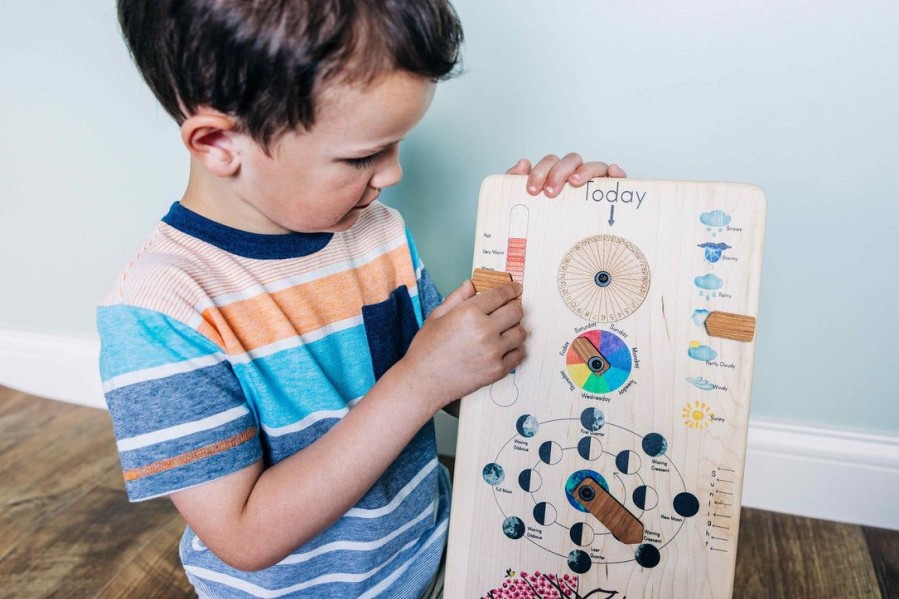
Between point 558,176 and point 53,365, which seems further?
point 53,365

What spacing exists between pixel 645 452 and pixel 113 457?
37.5 inches

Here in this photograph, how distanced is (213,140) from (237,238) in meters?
0.09

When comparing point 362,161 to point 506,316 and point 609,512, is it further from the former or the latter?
point 609,512

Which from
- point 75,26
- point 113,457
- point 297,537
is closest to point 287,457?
point 297,537

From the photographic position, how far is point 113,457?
114 cm

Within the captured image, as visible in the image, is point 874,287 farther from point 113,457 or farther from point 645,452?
point 113,457

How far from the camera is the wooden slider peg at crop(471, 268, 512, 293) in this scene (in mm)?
591

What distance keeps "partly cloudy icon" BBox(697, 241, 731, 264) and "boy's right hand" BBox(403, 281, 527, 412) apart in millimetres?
170

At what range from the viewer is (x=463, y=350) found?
545 mm

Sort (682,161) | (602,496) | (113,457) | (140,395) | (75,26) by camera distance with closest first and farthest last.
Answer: (140,395) → (602,496) → (682,161) → (75,26) → (113,457)

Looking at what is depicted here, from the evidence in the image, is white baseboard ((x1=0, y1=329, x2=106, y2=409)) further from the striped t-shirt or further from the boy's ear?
the boy's ear

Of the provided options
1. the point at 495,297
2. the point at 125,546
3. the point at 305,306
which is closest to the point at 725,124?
the point at 495,297

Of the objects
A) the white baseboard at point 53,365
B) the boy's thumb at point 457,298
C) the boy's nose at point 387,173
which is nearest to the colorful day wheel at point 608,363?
the boy's thumb at point 457,298

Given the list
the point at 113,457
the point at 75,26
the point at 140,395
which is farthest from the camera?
the point at 113,457
